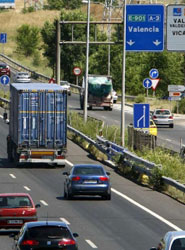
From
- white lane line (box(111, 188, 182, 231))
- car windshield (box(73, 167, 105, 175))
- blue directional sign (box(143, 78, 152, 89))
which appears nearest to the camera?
white lane line (box(111, 188, 182, 231))

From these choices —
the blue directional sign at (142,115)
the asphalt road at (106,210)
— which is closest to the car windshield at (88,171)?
the asphalt road at (106,210)

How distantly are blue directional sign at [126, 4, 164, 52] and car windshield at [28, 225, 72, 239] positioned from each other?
34.5m

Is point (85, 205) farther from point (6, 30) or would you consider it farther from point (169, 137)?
point (6, 30)

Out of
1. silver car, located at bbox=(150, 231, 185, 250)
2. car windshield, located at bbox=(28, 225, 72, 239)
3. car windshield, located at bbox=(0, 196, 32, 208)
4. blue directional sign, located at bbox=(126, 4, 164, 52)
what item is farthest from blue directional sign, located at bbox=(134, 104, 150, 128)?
silver car, located at bbox=(150, 231, 185, 250)

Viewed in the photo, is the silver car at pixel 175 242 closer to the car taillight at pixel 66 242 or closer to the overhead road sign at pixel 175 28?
the car taillight at pixel 66 242

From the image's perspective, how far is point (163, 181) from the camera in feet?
125

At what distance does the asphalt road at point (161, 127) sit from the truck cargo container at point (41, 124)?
35.3ft

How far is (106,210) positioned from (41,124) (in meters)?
13.1

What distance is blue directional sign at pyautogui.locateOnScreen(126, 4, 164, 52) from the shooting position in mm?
54188

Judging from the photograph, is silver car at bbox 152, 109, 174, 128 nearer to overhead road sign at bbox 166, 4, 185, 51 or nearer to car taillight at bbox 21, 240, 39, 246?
overhead road sign at bbox 166, 4, 185, 51

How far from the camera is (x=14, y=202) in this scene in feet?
92.2

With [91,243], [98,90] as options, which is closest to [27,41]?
[98,90]

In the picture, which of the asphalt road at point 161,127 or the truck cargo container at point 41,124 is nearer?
the truck cargo container at point 41,124

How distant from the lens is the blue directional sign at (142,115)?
41.5 m
